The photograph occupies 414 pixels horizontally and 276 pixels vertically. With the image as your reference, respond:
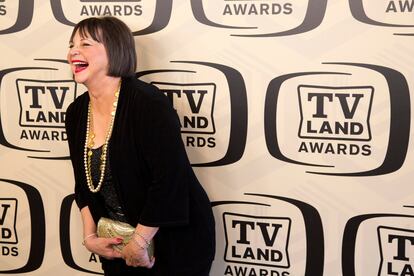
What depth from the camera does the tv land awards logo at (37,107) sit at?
1656 mm

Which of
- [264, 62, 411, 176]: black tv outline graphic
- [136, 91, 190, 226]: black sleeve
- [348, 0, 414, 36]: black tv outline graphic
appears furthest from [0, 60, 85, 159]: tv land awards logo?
[348, 0, 414, 36]: black tv outline graphic

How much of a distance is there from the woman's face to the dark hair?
11 millimetres

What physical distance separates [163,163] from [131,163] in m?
0.10

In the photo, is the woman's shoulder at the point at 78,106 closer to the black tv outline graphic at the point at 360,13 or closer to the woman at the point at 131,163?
the woman at the point at 131,163

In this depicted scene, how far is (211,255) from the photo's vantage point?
4.60 ft

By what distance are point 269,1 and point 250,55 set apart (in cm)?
16

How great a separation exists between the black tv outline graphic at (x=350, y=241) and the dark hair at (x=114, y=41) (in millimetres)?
800

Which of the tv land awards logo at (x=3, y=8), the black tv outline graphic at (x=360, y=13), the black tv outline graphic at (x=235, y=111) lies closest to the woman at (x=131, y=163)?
the black tv outline graphic at (x=235, y=111)

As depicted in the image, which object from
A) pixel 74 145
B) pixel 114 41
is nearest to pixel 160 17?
pixel 114 41

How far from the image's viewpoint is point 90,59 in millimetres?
1304

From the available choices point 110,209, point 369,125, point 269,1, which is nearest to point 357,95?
point 369,125

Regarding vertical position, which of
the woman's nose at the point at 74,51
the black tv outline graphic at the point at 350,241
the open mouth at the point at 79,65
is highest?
the woman's nose at the point at 74,51

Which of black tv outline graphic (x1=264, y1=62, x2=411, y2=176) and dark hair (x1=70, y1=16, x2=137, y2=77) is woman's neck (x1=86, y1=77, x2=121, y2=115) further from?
black tv outline graphic (x1=264, y1=62, x2=411, y2=176)

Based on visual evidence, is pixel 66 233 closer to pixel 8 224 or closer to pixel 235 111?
pixel 8 224
